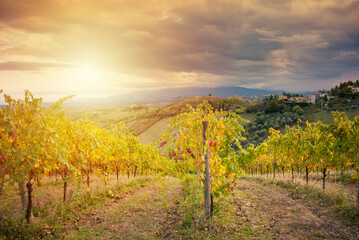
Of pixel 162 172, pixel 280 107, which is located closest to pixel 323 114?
pixel 280 107

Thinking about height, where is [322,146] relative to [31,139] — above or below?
below

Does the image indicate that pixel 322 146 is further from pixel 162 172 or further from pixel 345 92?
pixel 345 92

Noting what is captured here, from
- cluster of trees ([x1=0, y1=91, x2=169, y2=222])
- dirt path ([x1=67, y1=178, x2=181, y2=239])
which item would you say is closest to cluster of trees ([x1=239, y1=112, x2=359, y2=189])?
dirt path ([x1=67, y1=178, x2=181, y2=239])

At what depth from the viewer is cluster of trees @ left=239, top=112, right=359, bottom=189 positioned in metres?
8.93

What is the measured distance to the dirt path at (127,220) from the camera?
7227 millimetres

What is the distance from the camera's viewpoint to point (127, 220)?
848 centimetres

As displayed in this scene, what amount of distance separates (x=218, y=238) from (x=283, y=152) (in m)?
13.0

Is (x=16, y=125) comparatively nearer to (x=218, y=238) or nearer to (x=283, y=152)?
(x=218, y=238)

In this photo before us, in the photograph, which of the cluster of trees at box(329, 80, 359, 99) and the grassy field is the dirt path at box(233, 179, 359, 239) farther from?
the cluster of trees at box(329, 80, 359, 99)

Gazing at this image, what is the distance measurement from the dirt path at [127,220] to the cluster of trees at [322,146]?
449cm

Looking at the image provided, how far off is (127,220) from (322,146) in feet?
39.4

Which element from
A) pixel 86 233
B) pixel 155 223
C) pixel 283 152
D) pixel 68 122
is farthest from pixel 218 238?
pixel 283 152

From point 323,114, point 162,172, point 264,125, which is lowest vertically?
point 264,125

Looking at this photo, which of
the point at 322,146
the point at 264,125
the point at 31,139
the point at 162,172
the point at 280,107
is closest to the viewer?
the point at 31,139
